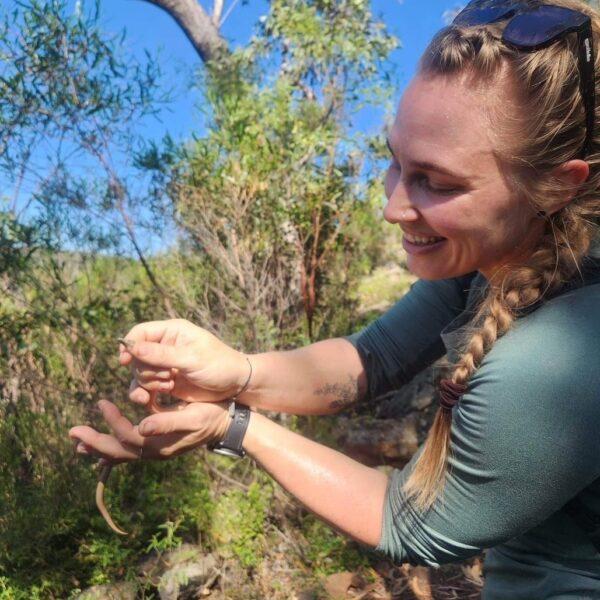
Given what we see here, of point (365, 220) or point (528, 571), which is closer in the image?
point (528, 571)

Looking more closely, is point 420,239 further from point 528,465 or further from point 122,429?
point 122,429

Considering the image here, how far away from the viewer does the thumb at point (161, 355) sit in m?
1.49

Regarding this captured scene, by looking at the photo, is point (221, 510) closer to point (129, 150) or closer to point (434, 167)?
point (129, 150)

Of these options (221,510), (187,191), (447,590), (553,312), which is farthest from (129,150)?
(447,590)

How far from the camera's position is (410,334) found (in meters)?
1.82

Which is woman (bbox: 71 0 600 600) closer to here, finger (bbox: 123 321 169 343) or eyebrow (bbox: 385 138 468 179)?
eyebrow (bbox: 385 138 468 179)

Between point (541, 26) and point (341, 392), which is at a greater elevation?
point (541, 26)

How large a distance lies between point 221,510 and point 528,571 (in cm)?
231

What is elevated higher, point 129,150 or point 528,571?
point 129,150

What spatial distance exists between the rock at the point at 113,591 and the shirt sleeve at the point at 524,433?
212 centimetres

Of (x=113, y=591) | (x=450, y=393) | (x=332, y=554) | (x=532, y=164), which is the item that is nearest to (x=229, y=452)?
(x=450, y=393)

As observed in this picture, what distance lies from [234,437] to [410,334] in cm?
69

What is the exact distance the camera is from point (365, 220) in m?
4.55

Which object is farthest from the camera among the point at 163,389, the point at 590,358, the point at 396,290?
the point at 396,290
